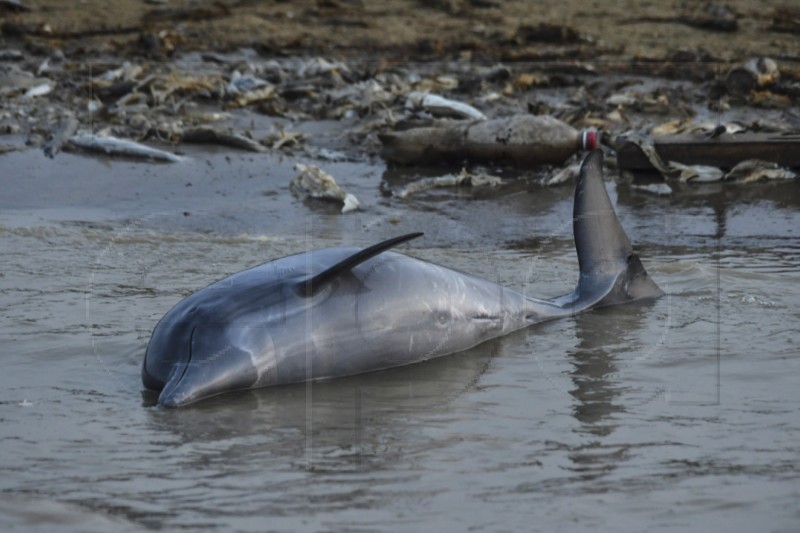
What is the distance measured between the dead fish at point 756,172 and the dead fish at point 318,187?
3329 millimetres

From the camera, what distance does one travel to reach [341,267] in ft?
18.1

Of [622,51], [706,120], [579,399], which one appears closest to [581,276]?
[579,399]

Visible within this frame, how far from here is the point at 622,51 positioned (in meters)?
16.9

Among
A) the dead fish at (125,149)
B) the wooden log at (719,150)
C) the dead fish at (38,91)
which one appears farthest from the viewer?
the dead fish at (38,91)

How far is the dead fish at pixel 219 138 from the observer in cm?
1215

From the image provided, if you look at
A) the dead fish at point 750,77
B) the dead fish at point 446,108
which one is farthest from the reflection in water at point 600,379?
the dead fish at point 750,77

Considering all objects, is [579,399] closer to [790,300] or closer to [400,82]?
[790,300]

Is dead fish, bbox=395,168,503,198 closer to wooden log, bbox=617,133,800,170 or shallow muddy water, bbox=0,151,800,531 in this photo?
wooden log, bbox=617,133,800,170

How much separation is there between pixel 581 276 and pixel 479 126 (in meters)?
4.64

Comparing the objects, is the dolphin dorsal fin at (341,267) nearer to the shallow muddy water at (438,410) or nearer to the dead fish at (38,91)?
the shallow muddy water at (438,410)

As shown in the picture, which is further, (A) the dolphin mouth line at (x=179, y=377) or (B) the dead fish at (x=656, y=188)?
(B) the dead fish at (x=656, y=188)

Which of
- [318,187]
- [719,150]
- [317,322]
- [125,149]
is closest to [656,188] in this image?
[719,150]

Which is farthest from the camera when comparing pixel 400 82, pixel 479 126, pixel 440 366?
pixel 400 82

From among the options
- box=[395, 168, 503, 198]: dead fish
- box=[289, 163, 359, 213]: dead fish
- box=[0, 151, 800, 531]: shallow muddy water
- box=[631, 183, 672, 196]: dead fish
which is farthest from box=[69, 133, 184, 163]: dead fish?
box=[631, 183, 672, 196]: dead fish
